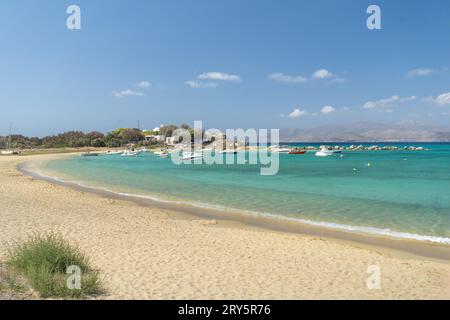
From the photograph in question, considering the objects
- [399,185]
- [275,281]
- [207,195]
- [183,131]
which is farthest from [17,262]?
[183,131]

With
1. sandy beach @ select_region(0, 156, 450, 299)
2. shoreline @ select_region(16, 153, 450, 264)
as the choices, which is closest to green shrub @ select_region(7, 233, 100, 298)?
sandy beach @ select_region(0, 156, 450, 299)

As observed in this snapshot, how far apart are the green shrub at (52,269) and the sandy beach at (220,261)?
36cm

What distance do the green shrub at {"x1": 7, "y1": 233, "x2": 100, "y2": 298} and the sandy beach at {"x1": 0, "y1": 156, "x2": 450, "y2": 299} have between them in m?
0.36

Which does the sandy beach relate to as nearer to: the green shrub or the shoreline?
the green shrub

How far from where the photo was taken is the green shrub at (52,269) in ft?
17.5

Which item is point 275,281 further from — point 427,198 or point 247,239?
point 427,198

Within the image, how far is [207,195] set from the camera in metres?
21.1

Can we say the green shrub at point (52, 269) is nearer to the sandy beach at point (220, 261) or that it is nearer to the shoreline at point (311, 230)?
the sandy beach at point (220, 261)

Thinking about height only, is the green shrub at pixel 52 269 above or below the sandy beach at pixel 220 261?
above

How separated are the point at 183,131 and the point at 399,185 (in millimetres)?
135905

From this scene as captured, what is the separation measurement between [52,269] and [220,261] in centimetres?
364

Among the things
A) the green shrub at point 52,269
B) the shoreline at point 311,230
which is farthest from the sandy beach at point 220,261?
the shoreline at point 311,230

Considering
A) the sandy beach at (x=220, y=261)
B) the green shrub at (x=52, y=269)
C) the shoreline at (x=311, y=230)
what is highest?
Answer: the green shrub at (x=52, y=269)

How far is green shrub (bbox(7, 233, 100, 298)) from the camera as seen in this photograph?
5.32 meters
